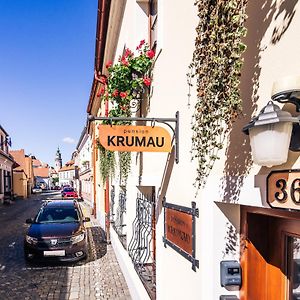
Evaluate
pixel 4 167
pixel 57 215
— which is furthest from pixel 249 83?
pixel 4 167

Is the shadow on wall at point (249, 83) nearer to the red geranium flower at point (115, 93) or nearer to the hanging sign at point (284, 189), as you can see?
the hanging sign at point (284, 189)

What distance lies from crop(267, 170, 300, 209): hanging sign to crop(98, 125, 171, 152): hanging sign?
1.70 metres

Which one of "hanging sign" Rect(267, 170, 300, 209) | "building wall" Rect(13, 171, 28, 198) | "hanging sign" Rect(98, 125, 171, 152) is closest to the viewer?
"hanging sign" Rect(267, 170, 300, 209)

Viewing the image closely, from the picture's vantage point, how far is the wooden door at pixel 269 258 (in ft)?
6.92

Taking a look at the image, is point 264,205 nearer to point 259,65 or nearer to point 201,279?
point 259,65

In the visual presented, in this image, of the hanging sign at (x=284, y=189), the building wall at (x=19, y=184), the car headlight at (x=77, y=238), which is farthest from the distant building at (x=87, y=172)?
the hanging sign at (x=284, y=189)

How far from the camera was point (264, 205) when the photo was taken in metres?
1.91

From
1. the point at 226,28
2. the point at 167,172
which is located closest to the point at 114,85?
the point at 167,172

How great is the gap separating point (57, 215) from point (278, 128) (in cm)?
929

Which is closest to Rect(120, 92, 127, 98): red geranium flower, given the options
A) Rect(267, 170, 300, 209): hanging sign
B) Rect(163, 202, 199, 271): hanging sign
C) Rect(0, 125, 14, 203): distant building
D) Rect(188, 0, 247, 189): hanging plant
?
Rect(163, 202, 199, 271): hanging sign

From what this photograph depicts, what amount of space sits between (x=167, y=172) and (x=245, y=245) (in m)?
1.75

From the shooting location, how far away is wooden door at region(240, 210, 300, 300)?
211 cm

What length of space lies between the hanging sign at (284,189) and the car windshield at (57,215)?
855 cm

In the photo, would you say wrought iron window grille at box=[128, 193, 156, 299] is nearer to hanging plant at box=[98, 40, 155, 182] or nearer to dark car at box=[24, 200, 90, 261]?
hanging plant at box=[98, 40, 155, 182]
